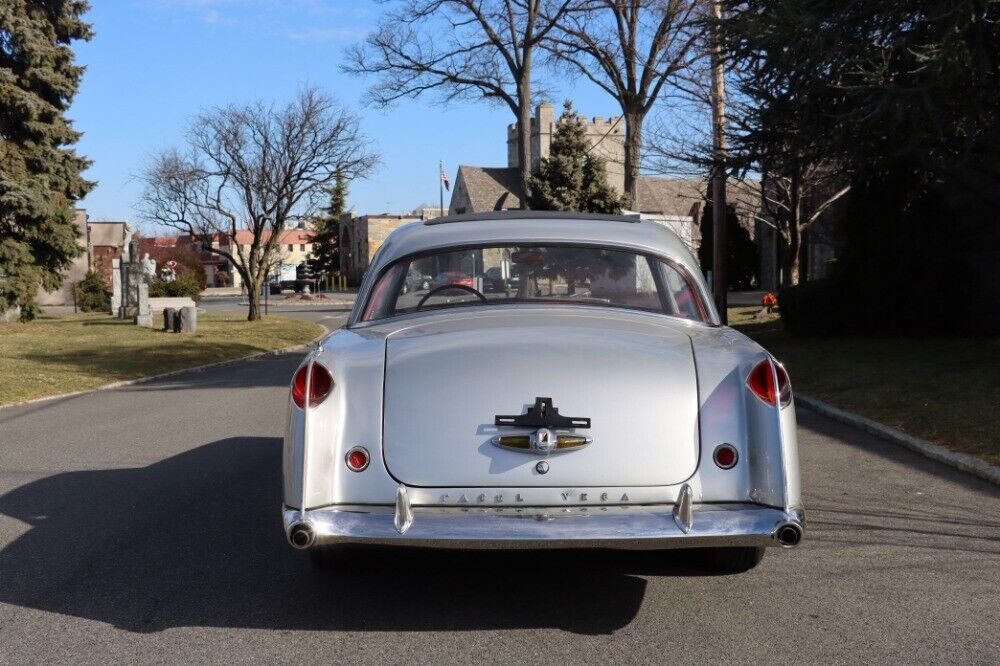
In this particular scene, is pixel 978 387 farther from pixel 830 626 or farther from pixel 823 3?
pixel 830 626

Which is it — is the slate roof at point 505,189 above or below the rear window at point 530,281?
above

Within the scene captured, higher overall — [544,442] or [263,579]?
[544,442]

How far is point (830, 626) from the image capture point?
464 cm

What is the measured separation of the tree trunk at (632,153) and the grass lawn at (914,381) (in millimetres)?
10484

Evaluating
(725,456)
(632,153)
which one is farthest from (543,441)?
(632,153)

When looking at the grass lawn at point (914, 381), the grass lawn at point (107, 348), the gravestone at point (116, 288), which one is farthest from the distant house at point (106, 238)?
the grass lawn at point (914, 381)

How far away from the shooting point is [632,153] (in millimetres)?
31688

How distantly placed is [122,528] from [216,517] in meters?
0.56

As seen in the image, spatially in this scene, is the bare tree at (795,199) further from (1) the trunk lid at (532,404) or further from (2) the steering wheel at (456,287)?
(1) the trunk lid at (532,404)

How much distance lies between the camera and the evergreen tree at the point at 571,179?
49.3m

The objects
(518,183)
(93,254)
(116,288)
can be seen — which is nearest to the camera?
(116,288)

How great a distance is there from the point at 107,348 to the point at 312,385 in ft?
70.3

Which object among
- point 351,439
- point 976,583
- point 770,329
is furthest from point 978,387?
point 770,329

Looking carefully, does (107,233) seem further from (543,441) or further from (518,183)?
(543,441)
